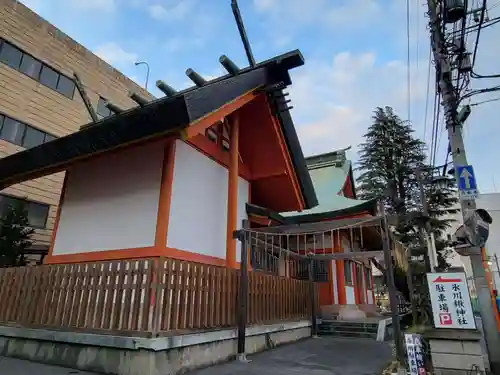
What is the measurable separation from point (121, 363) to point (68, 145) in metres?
3.84

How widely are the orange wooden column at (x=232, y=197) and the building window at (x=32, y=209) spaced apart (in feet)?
35.7

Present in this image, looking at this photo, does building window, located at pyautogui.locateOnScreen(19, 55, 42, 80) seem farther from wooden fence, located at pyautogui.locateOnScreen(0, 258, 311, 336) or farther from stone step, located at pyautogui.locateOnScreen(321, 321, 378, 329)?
stone step, located at pyautogui.locateOnScreen(321, 321, 378, 329)

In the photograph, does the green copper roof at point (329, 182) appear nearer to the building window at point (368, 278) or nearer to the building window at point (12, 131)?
the building window at point (368, 278)

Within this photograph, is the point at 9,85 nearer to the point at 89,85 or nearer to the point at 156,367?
the point at 89,85

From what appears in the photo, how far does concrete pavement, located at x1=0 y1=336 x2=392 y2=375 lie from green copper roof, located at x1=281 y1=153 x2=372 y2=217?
6277 mm

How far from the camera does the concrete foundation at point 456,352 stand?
16.1 ft

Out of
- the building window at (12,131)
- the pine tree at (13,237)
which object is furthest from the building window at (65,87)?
the pine tree at (13,237)

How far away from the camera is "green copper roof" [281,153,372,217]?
46.9 ft

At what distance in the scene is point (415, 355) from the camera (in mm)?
4734

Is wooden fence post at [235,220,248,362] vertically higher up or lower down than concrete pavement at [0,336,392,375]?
higher up

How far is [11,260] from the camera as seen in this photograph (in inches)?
441

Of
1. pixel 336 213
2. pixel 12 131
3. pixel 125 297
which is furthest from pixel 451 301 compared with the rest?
pixel 12 131

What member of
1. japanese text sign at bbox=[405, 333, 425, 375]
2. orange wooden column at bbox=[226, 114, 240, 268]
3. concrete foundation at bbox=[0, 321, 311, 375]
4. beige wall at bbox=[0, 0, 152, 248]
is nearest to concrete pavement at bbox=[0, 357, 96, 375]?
concrete foundation at bbox=[0, 321, 311, 375]

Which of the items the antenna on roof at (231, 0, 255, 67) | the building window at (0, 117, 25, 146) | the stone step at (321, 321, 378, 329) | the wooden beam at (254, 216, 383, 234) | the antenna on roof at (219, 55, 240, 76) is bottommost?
the stone step at (321, 321, 378, 329)
